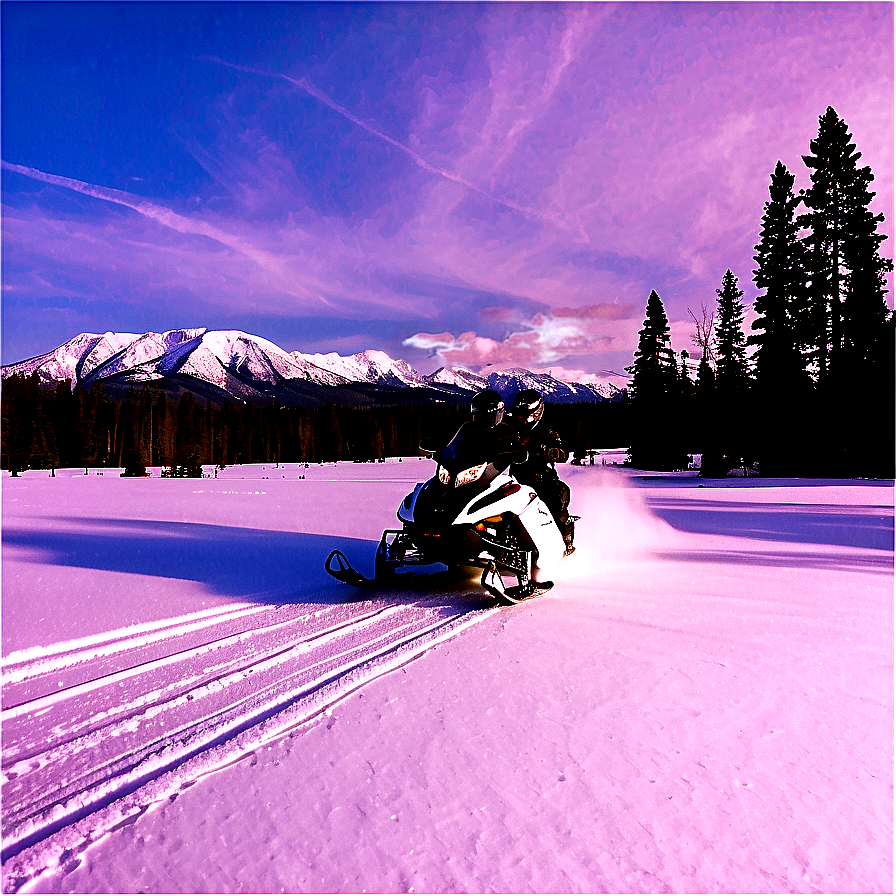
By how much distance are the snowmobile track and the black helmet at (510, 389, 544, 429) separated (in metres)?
2.51

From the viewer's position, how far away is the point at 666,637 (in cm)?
385

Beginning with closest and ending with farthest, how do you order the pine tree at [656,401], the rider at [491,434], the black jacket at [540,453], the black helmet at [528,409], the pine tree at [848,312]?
1. the rider at [491,434]
2. the black jacket at [540,453]
3. the black helmet at [528,409]
4. the pine tree at [848,312]
5. the pine tree at [656,401]

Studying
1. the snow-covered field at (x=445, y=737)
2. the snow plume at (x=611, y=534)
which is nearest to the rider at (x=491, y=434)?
the snow-covered field at (x=445, y=737)

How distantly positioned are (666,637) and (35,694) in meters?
3.91

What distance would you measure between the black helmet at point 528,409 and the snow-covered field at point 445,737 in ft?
6.35

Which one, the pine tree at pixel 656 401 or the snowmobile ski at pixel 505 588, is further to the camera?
the pine tree at pixel 656 401

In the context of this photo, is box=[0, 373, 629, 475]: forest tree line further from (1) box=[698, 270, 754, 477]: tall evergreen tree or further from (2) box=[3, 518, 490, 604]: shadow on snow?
(2) box=[3, 518, 490, 604]: shadow on snow

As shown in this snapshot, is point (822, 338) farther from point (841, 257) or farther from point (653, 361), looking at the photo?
point (653, 361)

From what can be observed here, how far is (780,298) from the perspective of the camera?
83.7ft

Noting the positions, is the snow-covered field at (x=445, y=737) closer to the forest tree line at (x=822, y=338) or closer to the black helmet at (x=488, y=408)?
the black helmet at (x=488, y=408)

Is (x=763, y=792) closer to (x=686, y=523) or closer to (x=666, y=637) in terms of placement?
(x=666, y=637)

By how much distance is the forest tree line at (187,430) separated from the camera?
2132 inches

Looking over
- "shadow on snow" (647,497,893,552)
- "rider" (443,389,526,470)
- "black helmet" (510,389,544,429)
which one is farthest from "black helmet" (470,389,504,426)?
"shadow on snow" (647,497,893,552)

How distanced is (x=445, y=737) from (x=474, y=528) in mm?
2411
